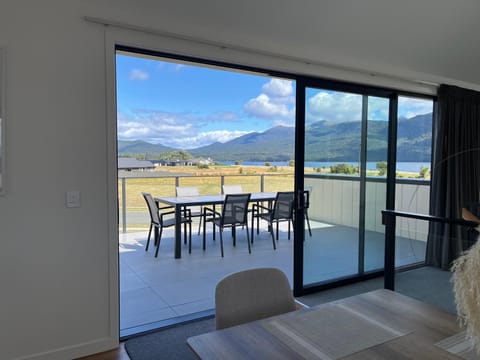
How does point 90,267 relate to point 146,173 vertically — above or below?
below

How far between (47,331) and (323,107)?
293 centimetres

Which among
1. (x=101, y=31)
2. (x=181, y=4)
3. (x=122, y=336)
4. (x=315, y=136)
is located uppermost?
(x=181, y=4)

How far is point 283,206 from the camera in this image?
17.6 ft

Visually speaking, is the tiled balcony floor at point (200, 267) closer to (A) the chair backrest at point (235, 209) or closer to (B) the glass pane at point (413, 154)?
(A) the chair backrest at point (235, 209)

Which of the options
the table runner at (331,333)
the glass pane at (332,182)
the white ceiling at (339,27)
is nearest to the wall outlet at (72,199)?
the white ceiling at (339,27)

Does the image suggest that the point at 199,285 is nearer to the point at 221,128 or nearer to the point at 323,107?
the point at 323,107

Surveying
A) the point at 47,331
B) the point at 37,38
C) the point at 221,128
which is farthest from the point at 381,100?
the point at 221,128

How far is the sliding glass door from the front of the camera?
3404 mm

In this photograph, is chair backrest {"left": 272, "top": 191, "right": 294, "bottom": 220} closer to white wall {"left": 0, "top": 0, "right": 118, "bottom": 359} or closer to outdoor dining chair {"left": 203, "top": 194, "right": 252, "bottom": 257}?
outdoor dining chair {"left": 203, "top": 194, "right": 252, "bottom": 257}

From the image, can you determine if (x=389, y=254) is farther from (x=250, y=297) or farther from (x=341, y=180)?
(x=250, y=297)

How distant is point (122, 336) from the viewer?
258 centimetres

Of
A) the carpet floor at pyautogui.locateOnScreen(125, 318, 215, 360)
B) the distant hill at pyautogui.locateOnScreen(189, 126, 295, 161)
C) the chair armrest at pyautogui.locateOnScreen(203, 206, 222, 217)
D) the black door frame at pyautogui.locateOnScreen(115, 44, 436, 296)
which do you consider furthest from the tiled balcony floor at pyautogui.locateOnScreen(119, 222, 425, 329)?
the distant hill at pyautogui.locateOnScreen(189, 126, 295, 161)

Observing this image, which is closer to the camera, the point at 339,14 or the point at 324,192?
the point at 339,14

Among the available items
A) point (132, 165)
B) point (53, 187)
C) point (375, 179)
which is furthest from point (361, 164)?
point (132, 165)
